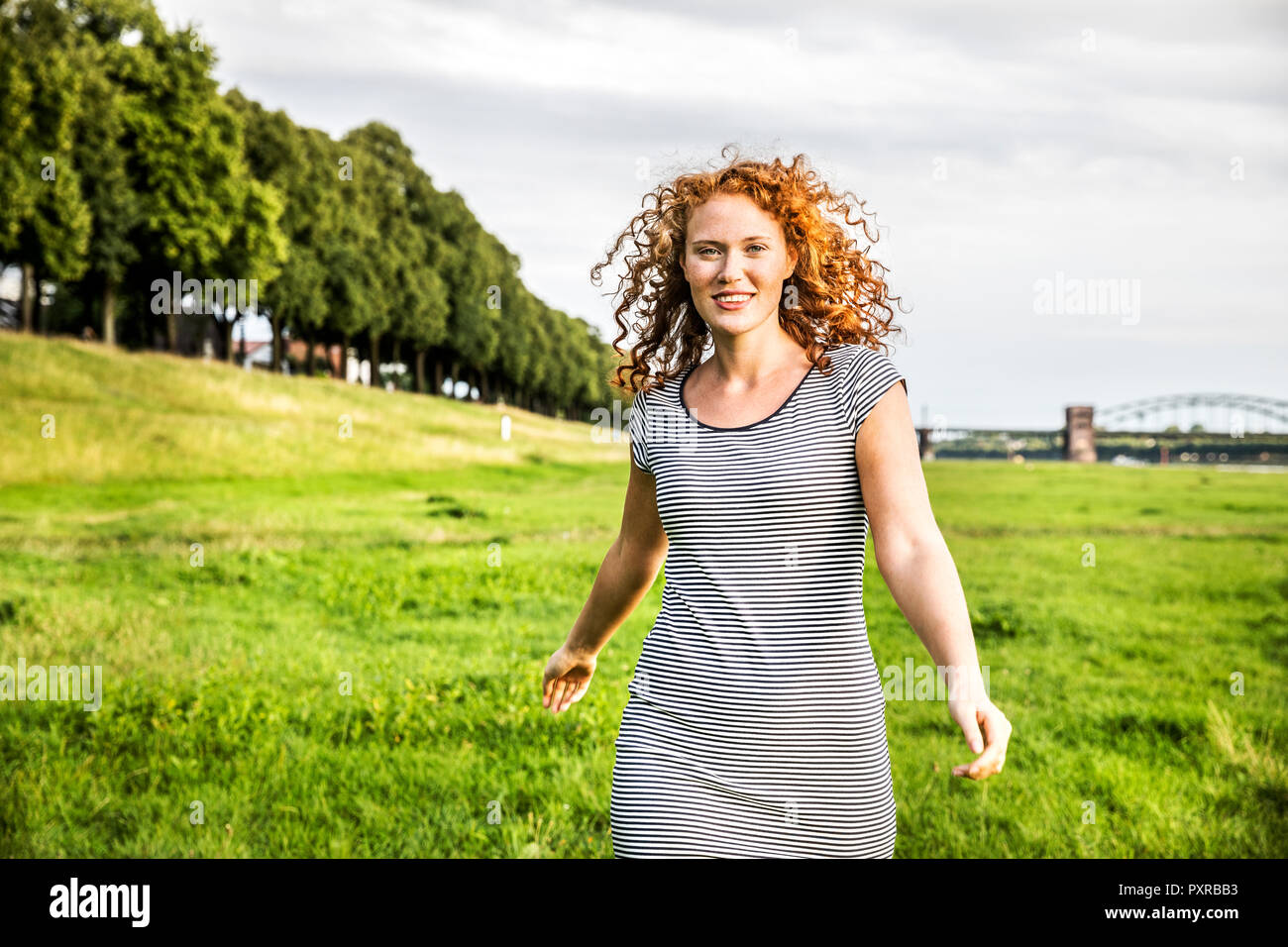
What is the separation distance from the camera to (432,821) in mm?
5430

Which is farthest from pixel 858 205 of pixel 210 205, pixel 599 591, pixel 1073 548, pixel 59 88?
pixel 210 205

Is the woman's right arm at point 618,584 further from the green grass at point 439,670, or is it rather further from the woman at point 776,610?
the green grass at point 439,670

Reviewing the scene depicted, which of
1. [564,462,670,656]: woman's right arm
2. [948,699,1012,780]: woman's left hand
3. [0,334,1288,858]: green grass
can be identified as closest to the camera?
[948,699,1012,780]: woman's left hand

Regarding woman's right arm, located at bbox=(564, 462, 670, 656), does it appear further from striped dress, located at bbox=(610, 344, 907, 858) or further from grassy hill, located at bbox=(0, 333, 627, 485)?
grassy hill, located at bbox=(0, 333, 627, 485)

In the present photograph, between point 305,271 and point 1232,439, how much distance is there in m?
34.2

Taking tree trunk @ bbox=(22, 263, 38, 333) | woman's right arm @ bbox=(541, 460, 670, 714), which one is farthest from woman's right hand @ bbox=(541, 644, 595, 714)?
tree trunk @ bbox=(22, 263, 38, 333)

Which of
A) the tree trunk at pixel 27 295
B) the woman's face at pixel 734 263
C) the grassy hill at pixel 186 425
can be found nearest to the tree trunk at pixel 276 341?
the grassy hill at pixel 186 425

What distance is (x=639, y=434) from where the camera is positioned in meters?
2.86

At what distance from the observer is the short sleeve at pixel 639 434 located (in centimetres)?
284

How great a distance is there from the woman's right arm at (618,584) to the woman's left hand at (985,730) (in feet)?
3.23

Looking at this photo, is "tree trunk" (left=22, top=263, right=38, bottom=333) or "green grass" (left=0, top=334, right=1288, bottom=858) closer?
"green grass" (left=0, top=334, right=1288, bottom=858)

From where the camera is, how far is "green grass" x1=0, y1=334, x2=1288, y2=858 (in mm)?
5484

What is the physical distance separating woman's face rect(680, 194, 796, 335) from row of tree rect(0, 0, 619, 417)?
31.0 metres
